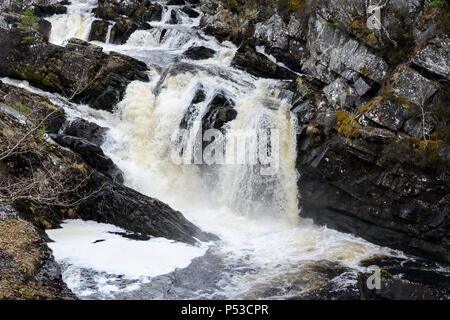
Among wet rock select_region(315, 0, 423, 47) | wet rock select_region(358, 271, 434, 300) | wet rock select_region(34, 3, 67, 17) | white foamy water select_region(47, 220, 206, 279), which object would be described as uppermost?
wet rock select_region(34, 3, 67, 17)

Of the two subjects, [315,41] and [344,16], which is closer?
[344,16]

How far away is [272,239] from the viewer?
15.3 m

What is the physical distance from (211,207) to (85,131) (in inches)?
295

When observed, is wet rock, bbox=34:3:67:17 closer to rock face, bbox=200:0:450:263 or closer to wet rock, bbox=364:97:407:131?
rock face, bbox=200:0:450:263

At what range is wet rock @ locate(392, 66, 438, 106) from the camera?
15164 mm

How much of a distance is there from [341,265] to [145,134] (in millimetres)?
11733

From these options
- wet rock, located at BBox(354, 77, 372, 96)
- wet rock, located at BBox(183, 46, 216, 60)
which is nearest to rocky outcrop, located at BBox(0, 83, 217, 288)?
wet rock, located at BBox(354, 77, 372, 96)

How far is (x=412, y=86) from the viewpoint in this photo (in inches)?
612

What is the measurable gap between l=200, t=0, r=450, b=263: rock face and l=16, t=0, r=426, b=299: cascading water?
0.96m

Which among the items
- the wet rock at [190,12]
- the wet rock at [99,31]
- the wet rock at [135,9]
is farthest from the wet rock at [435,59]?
the wet rock at [135,9]

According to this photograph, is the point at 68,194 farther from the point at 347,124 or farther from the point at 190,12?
the point at 190,12
